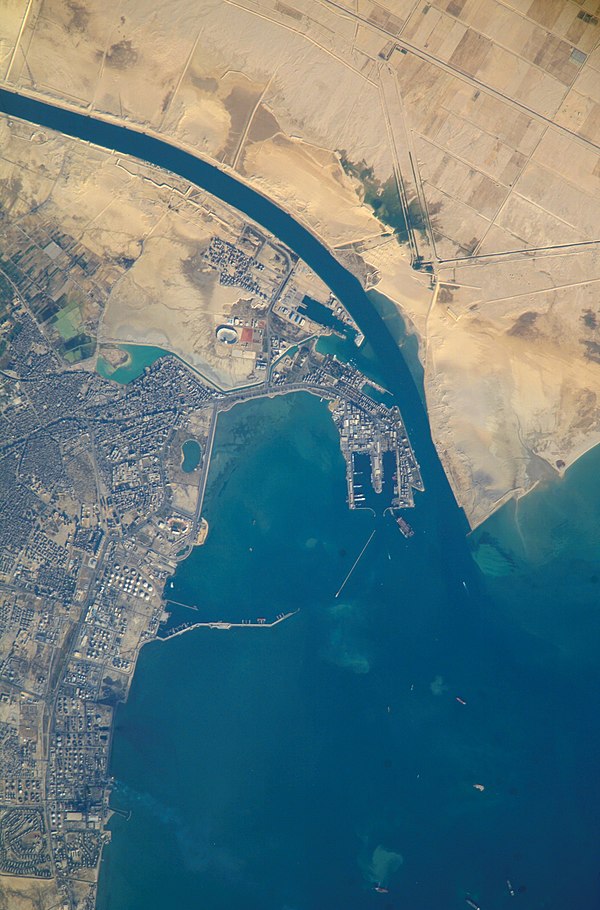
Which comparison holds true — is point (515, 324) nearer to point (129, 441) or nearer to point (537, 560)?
point (537, 560)

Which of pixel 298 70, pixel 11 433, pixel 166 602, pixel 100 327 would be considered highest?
pixel 298 70

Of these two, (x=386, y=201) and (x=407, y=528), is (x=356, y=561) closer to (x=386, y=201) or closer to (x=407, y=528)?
(x=407, y=528)

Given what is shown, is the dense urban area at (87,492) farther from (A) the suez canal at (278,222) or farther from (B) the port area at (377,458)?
(A) the suez canal at (278,222)

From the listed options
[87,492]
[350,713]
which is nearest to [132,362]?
[87,492]

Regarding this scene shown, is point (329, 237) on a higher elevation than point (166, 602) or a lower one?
higher

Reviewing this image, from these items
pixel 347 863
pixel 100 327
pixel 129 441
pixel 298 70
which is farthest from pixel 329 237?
pixel 347 863

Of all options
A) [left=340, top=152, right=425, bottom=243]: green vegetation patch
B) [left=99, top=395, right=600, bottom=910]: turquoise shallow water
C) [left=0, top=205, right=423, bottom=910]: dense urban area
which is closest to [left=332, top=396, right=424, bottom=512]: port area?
[left=0, top=205, right=423, bottom=910]: dense urban area

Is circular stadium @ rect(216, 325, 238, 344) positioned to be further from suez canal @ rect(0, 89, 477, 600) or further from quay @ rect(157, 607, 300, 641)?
quay @ rect(157, 607, 300, 641)

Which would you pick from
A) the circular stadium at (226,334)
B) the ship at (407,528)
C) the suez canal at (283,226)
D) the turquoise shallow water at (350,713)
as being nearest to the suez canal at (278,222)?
the suez canal at (283,226)
